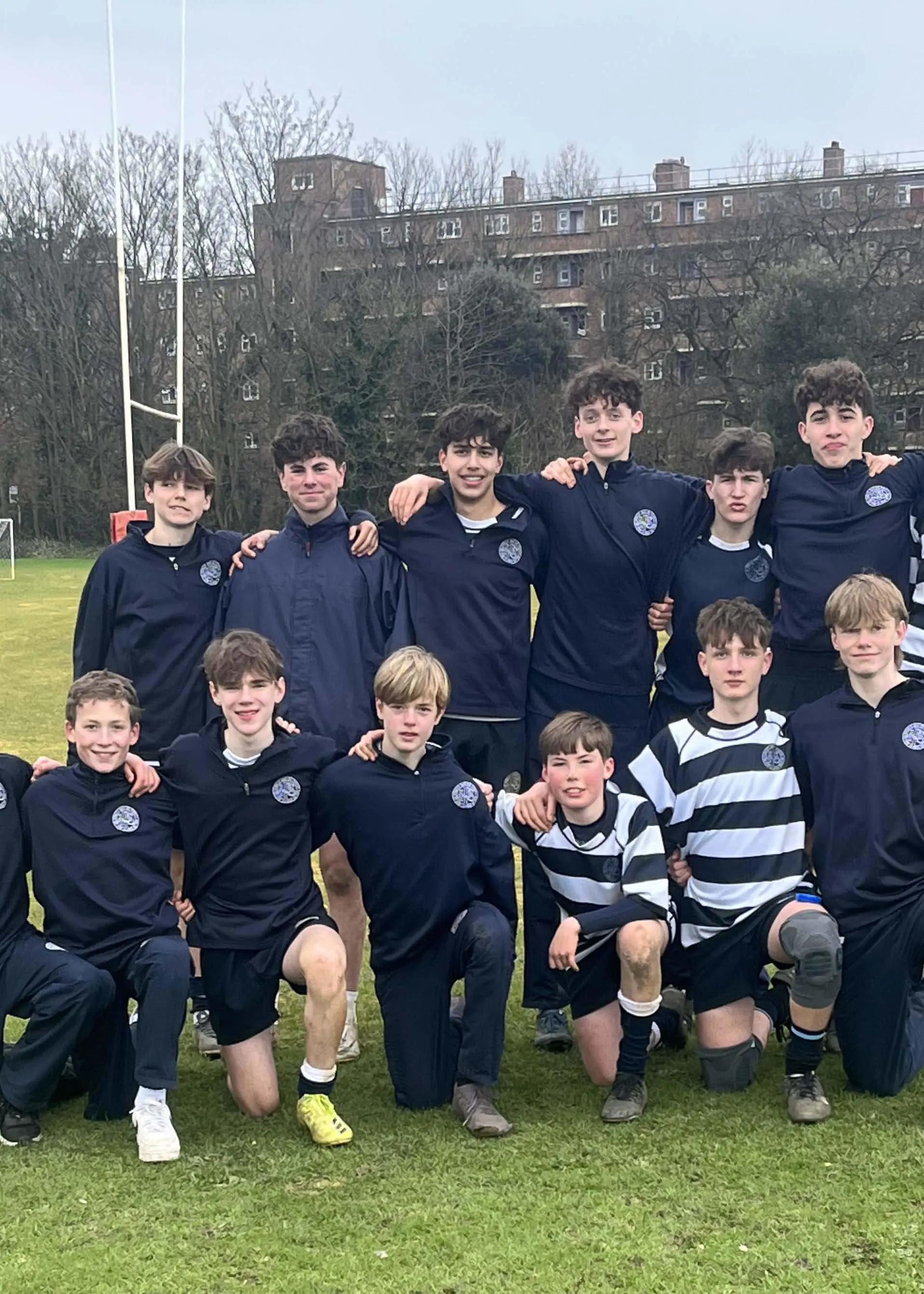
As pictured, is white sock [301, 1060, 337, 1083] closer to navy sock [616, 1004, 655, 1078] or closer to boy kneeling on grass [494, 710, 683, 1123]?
boy kneeling on grass [494, 710, 683, 1123]

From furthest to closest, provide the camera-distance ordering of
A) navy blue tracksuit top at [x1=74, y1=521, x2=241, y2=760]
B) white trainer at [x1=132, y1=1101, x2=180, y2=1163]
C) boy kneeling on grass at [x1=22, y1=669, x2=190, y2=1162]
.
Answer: navy blue tracksuit top at [x1=74, y1=521, x2=241, y2=760] → boy kneeling on grass at [x1=22, y1=669, x2=190, y2=1162] → white trainer at [x1=132, y1=1101, x2=180, y2=1163]

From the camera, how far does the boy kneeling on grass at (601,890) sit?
387cm

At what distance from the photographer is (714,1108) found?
3.85 meters

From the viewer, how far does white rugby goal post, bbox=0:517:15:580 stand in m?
34.9

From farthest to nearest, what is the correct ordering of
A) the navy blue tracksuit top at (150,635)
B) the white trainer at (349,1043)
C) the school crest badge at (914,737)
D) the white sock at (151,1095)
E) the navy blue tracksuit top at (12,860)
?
the navy blue tracksuit top at (150,635), the white trainer at (349,1043), the school crest badge at (914,737), the navy blue tracksuit top at (12,860), the white sock at (151,1095)

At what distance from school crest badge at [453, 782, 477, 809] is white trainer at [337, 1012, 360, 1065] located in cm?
89

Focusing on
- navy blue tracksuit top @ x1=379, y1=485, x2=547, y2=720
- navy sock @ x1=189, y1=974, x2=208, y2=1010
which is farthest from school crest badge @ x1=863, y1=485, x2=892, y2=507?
navy sock @ x1=189, y1=974, x2=208, y2=1010

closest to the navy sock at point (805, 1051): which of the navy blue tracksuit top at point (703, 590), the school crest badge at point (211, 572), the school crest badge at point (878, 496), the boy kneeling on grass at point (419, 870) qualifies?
the boy kneeling on grass at point (419, 870)

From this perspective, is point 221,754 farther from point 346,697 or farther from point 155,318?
point 155,318

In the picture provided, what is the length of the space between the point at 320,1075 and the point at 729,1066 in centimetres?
122

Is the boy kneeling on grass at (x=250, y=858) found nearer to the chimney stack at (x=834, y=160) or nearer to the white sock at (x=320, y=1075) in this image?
the white sock at (x=320, y=1075)

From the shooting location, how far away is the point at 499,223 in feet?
160

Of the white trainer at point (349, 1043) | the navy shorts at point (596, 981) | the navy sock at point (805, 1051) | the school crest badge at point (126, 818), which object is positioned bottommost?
the white trainer at point (349, 1043)

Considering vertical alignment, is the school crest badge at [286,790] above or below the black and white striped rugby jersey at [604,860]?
above
